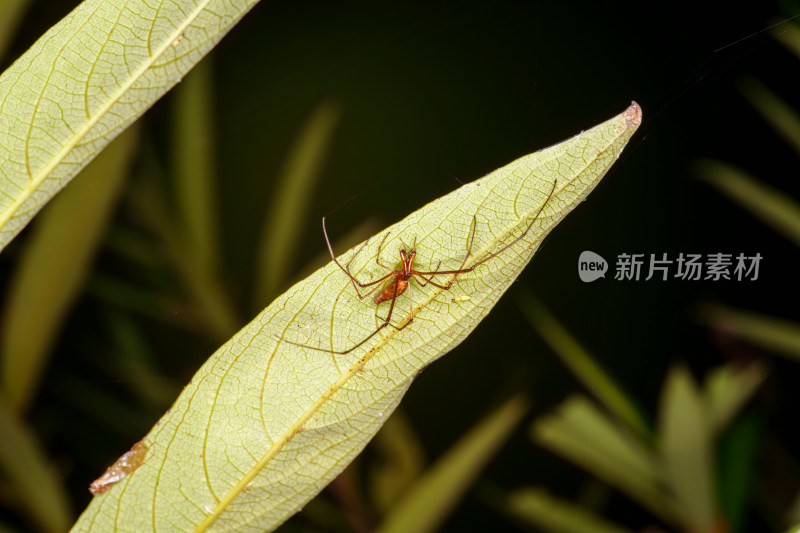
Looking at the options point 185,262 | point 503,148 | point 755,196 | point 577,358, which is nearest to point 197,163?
point 185,262

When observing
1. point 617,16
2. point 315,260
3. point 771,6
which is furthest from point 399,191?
point 771,6

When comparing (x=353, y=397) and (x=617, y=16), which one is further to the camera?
(x=617, y=16)

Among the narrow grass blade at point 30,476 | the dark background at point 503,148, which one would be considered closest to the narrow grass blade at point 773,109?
the dark background at point 503,148

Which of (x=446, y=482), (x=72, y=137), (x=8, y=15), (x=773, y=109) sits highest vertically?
(x=8, y=15)

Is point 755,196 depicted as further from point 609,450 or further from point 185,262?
point 185,262

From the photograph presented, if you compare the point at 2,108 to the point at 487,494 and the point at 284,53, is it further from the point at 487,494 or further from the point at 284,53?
the point at 487,494

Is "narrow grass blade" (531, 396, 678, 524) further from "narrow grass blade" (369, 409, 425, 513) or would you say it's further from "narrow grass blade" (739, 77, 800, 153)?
"narrow grass blade" (739, 77, 800, 153)
